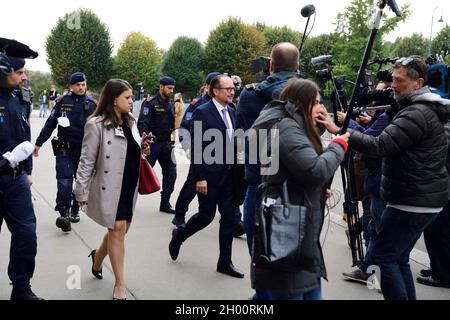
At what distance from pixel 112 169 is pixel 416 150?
217 centimetres

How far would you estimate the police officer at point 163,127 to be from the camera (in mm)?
6996

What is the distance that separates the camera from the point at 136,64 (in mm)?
51688

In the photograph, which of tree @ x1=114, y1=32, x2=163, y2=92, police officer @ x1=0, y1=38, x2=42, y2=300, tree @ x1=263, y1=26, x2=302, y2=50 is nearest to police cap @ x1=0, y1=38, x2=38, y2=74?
police officer @ x1=0, y1=38, x2=42, y2=300

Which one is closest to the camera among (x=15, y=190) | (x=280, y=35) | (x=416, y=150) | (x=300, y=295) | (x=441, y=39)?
(x=300, y=295)

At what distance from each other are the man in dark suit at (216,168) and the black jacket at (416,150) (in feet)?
5.30

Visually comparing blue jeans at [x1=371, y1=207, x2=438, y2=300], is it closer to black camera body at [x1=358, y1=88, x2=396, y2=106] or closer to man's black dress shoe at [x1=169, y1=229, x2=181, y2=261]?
black camera body at [x1=358, y1=88, x2=396, y2=106]

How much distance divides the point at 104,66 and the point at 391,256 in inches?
1908

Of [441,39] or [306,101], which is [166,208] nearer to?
[306,101]

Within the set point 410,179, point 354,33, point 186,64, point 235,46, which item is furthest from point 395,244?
point 186,64

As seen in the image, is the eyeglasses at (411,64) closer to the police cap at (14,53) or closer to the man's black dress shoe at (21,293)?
the police cap at (14,53)

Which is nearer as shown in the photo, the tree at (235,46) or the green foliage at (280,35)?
the tree at (235,46)

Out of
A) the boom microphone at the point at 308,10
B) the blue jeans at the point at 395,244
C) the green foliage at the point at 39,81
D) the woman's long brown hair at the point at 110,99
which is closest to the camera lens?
the blue jeans at the point at 395,244

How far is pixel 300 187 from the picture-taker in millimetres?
2516

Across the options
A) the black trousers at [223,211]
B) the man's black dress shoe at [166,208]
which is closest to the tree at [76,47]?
the man's black dress shoe at [166,208]
